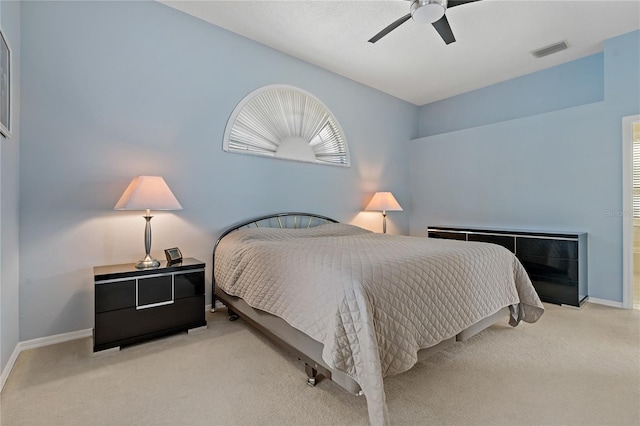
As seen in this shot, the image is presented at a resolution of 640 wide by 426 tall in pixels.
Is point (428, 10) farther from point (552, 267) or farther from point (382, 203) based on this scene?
point (552, 267)

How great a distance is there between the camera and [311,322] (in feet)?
5.28

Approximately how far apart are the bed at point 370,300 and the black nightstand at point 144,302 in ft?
0.99

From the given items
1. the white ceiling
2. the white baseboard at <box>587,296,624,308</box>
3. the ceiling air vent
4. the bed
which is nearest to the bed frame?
the bed

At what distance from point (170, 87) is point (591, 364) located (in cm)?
394

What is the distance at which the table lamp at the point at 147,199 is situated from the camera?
2270mm

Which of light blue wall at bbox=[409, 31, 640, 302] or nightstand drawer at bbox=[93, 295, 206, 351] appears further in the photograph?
light blue wall at bbox=[409, 31, 640, 302]

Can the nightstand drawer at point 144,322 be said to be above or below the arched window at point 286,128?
→ below

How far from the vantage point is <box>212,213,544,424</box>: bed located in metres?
1.40

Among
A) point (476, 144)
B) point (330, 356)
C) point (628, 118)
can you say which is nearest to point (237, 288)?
point (330, 356)

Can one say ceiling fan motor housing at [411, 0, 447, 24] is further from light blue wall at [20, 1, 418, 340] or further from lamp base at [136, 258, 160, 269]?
lamp base at [136, 258, 160, 269]

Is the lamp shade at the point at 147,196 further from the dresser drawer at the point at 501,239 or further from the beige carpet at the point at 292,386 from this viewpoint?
the dresser drawer at the point at 501,239

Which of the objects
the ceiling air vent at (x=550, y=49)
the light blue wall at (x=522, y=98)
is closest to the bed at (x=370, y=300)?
the ceiling air vent at (x=550, y=49)

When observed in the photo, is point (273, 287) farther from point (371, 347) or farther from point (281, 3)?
point (281, 3)

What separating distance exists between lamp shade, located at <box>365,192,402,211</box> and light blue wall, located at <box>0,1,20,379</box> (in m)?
3.68
